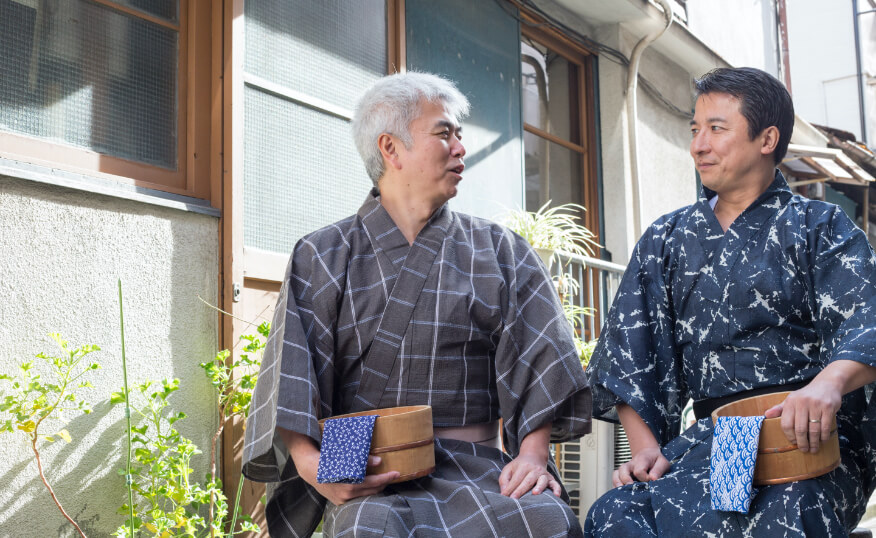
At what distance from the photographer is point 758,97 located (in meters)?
2.74

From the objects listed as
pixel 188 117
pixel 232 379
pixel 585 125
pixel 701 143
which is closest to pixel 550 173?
pixel 585 125

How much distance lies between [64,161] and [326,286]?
1.43 meters

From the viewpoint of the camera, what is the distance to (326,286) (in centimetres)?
266

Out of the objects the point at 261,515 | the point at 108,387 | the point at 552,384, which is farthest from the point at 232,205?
the point at 552,384

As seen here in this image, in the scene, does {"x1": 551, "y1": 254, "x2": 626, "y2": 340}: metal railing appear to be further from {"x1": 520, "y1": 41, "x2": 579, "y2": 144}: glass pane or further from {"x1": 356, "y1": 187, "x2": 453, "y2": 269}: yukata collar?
{"x1": 356, "y1": 187, "x2": 453, "y2": 269}: yukata collar

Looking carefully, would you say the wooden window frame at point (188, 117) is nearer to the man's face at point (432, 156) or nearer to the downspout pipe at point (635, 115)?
the man's face at point (432, 156)

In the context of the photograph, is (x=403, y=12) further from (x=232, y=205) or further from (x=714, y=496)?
(x=714, y=496)

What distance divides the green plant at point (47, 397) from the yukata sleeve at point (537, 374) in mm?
1427

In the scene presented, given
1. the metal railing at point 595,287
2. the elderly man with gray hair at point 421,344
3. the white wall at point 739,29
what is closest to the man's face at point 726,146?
the elderly man with gray hair at point 421,344

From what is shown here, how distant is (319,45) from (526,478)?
9.43 feet

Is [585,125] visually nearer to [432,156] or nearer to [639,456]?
[432,156]

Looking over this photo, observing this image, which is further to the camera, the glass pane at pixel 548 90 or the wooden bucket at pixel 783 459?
the glass pane at pixel 548 90

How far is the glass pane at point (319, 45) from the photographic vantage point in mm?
4250

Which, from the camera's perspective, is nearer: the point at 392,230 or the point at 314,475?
the point at 314,475
